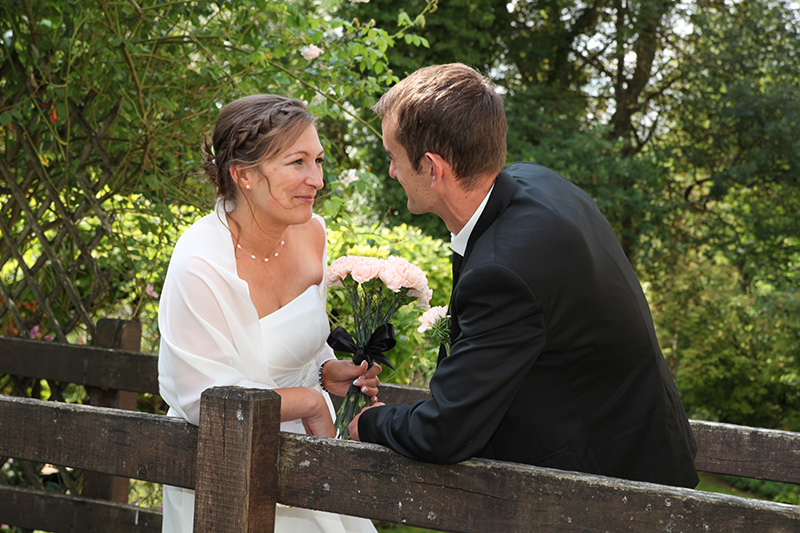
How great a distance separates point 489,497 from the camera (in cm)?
175

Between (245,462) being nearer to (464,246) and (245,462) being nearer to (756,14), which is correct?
(464,246)

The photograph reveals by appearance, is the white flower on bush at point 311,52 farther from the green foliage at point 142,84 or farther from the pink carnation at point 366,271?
the pink carnation at point 366,271

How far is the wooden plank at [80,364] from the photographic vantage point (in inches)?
140

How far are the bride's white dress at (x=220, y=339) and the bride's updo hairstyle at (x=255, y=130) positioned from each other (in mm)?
229

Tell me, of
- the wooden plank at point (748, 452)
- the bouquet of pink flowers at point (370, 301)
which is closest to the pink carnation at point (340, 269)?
the bouquet of pink flowers at point (370, 301)

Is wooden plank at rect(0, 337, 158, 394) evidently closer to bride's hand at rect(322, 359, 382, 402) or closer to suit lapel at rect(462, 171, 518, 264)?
bride's hand at rect(322, 359, 382, 402)

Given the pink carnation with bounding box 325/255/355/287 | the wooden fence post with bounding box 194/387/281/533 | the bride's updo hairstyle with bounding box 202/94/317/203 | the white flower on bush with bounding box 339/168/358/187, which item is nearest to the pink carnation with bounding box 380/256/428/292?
A: the pink carnation with bounding box 325/255/355/287

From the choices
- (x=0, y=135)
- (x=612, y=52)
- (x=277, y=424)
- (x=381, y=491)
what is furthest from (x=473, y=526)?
(x=612, y=52)

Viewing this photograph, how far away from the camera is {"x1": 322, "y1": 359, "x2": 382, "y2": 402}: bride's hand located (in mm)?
2666

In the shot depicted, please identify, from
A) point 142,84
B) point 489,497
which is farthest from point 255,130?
point 142,84

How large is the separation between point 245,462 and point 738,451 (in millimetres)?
1636

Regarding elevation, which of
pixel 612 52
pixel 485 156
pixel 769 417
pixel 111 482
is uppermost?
pixel 612 52

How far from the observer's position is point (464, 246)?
2.18 m

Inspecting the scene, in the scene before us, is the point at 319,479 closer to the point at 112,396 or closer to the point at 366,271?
the point at 366,271
